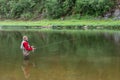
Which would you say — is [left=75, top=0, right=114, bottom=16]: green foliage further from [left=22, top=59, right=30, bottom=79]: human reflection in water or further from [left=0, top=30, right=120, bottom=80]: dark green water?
[left=22, top=59, right=30, bottom=79]: human reflection in water

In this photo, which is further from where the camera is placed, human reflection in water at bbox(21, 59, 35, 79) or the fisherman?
the fisherman

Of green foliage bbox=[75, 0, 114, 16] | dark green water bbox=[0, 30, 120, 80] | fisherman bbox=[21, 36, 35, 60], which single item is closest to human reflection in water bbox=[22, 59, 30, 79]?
dark green water bbox=[0, 30, 120, 80]

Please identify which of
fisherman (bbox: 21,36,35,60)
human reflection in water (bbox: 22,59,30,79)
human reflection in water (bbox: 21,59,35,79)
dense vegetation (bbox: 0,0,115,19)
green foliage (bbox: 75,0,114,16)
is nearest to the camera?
human reflection in water (bbox: 22,59,30,79)

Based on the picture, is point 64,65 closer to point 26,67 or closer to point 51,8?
point 26,67

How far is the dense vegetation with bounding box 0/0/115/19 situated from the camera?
62250 millimetres

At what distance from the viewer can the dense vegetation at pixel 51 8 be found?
204 feet

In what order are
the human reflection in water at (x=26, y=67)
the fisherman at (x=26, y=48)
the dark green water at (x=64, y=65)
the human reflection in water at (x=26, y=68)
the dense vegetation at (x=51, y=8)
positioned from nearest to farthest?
the dark green water at (x=64, y=65)
the human reflection in water at (x=26, y=68)
the human reflection in water at (x=26, y=67)
the fisherman at (x=26, y=48)
the dense vegetation at (x=51, y=8)

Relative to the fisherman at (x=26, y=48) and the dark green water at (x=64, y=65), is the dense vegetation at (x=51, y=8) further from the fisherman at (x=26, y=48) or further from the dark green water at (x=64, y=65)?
the fisherman at (x=26, y=48)

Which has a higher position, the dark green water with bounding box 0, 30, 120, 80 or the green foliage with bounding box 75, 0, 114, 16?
the dark green water with bounding box 0, 30, 120, 80

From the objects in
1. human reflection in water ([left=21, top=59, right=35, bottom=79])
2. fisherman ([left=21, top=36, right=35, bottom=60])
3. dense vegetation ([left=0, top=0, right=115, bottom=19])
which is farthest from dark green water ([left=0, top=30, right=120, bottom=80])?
dense vegetation ([left=0, top=0, right=115, bottom=19])

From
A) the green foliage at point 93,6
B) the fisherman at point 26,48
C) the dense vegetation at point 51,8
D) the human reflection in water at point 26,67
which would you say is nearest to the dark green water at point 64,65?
the human reflection in water at point 26,67

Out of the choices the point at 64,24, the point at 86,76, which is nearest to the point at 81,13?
the point at 64,24

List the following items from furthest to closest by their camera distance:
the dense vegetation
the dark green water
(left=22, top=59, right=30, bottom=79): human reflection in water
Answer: the dense vegetation → (left=22, top=59, right=30, bottom=79): human reflection in water → the dark green water

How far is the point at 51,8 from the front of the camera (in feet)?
221
